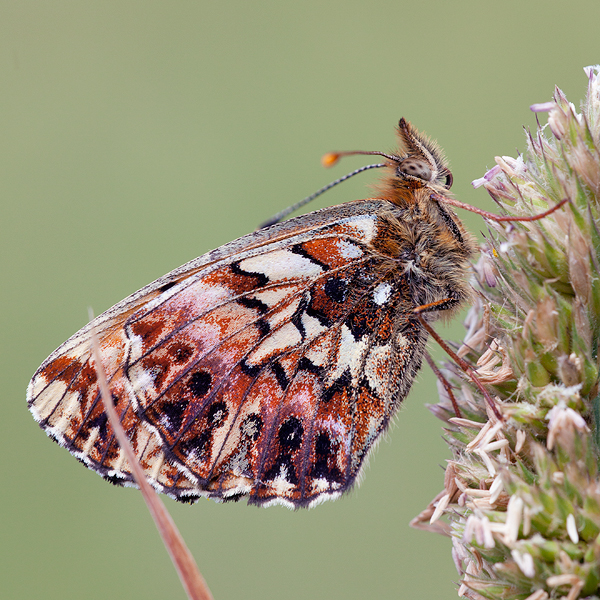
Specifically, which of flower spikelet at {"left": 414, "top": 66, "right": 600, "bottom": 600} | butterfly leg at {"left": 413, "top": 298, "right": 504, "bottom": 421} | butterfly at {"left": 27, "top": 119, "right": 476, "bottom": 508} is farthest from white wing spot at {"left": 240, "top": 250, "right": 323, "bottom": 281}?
flower spikelet at {"left": 414, "top": 66, "right": 600, "bottom": 600}

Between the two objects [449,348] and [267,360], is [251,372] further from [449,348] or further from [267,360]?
[449,348]

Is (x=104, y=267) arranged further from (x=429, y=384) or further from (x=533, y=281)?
(x=533, y=281)

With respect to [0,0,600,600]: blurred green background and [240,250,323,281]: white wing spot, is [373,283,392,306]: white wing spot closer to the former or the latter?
[240,250,323,281]: white wing spot

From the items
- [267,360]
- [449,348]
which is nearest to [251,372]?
[267,360]

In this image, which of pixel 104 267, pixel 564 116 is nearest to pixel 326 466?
pixel 564 116

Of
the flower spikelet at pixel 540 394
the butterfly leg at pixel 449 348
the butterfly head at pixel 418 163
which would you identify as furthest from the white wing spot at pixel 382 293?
the flower spikelet at pixel 540 394

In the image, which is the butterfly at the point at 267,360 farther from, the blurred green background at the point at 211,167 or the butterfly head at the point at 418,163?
the blurred green background at the point at 211,167
